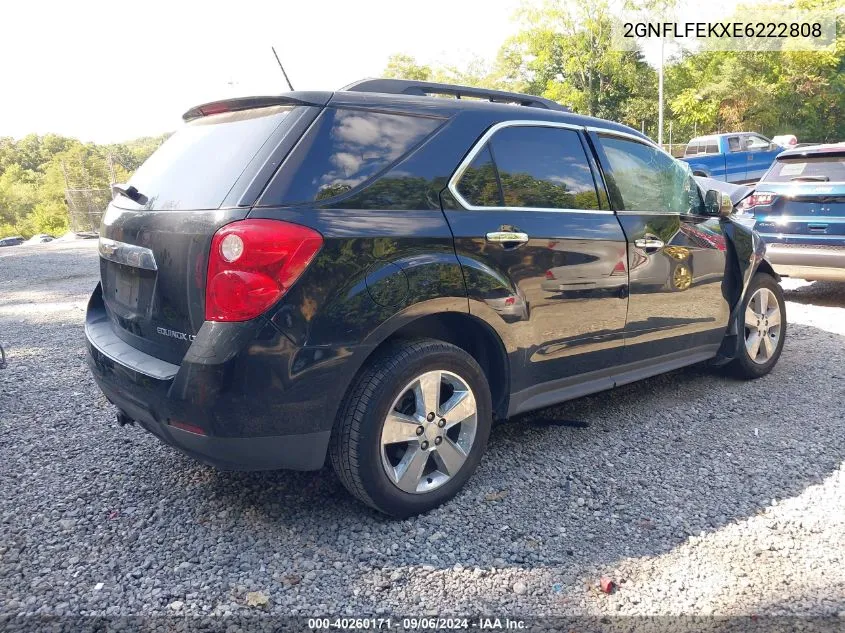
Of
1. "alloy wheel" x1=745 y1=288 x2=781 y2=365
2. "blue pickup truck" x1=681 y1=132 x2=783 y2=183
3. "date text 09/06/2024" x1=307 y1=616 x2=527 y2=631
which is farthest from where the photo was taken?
"blue pickup truck" x1=681 y1=132 x2=783 y2=183

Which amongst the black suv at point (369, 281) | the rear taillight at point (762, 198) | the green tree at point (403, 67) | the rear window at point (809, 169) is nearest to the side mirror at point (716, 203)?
the black suv at point (369, 281)

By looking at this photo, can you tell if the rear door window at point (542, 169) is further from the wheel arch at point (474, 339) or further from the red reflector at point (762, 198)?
the red reflector at point (762, 198)

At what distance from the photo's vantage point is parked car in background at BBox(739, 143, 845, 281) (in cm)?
667

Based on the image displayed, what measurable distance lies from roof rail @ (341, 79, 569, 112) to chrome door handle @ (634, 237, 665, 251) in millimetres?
849

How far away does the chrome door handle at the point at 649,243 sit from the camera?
3598mm

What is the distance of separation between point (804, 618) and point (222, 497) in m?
2.32

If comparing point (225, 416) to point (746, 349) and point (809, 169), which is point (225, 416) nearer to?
point (746, 349)

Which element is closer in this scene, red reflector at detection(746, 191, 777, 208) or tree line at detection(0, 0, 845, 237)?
red reflector at detection(746, 191, 777, 208)

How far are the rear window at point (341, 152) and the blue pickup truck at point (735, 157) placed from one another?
55.6ft

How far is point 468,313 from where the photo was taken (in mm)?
2828

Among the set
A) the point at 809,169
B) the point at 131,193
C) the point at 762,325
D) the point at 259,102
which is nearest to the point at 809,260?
the point at 809,169

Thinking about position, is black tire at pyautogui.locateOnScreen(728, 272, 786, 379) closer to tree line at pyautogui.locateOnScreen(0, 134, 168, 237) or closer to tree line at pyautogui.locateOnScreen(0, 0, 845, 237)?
tree line at pyautogui.locateOnScreen(0, 134, 168, 237)

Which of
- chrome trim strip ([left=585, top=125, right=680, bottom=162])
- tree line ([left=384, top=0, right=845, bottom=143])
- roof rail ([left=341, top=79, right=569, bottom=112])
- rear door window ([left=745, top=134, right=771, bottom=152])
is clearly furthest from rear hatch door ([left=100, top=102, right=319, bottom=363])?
tree line ([left=384, top=0, right=845, bottom=143])

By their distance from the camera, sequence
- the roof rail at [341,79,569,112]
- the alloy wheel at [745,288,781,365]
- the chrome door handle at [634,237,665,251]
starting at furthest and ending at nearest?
the alloy wheel at [745,288,781,365] → the chrome door handle at [634,237,665,251] → the roof rail at [341,79,569,112]
